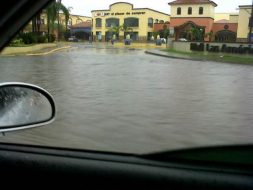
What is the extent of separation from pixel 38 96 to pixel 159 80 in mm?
8090

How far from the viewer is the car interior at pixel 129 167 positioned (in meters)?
1.78

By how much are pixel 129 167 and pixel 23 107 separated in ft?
2.65

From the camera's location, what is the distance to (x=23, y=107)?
2.06 metres

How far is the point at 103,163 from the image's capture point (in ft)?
6.61

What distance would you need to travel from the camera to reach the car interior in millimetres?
1779

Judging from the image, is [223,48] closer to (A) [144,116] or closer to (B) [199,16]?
(B) [199,16]

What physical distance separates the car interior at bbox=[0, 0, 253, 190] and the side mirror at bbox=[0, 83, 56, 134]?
13cm

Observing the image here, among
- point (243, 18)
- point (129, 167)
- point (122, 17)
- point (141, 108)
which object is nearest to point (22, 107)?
point (129, 167)

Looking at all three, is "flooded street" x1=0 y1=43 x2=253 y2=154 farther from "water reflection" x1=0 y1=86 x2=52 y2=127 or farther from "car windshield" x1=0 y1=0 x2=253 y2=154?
"water reflection" x1=0 y1=86 x2=52 y2=127

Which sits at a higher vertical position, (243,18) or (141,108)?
(243,18)

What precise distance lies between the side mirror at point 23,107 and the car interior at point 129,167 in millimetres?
133

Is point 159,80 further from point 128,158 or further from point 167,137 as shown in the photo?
point 128,158

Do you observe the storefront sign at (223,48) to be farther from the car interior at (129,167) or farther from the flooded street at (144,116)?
the car interior at (129,167)

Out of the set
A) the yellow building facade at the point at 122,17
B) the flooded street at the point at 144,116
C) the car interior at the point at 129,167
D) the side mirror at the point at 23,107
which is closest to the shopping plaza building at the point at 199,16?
the yellow building facade at the point at 122,17
